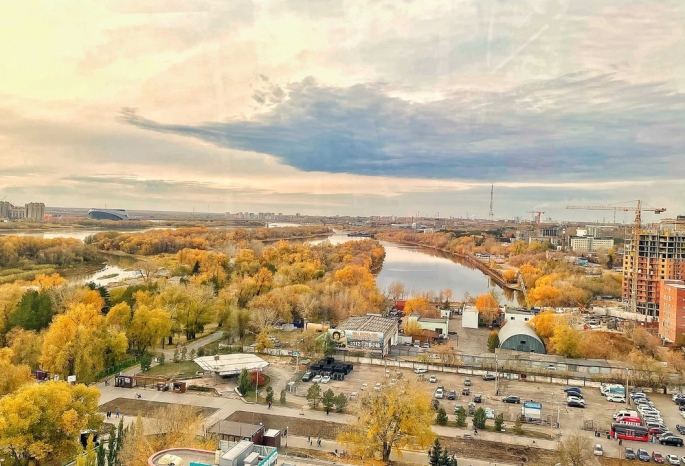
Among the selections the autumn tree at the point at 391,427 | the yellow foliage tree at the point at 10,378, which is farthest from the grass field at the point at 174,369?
the autumn tree at the point at 391,427

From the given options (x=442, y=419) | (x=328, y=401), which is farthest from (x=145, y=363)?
(x=442, y=419)

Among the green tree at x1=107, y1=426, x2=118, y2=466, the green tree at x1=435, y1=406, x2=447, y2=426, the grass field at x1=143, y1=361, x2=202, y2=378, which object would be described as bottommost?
the grass field at x1=143, y1=361, x2=202, y2=378

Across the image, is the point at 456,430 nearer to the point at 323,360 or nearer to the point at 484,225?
the point at 323,360

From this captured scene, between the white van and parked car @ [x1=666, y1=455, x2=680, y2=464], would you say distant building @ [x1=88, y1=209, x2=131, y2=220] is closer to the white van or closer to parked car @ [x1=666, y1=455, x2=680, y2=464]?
the white van

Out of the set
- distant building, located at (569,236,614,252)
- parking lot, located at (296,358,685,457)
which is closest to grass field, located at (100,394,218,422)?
parking lot, located at (296,358,685,457)

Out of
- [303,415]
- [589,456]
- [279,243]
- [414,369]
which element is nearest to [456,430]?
[589,456]

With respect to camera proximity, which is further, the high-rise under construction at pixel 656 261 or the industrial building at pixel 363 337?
the high-rise under construction at pixel 656 261

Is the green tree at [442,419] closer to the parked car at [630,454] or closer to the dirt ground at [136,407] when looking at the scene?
the parked car at [630,454]
